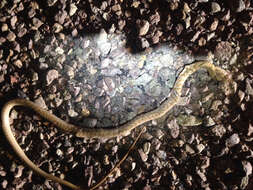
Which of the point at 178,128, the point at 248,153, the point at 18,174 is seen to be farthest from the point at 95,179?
the point at 248,153

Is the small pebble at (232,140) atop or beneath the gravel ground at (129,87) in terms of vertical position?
beneath

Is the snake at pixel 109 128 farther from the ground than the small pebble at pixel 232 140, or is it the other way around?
the snake at pixel 109 128

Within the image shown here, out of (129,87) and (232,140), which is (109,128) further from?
(232,140)

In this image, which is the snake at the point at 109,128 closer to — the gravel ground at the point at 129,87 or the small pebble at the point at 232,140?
the gravel ground at the point at 129,87

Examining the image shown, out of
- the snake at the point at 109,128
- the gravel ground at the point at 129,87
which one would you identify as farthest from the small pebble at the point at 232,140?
the snake at the point at 109,128

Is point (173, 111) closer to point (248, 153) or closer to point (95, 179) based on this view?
point (248, 153)

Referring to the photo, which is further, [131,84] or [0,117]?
[131,84]
